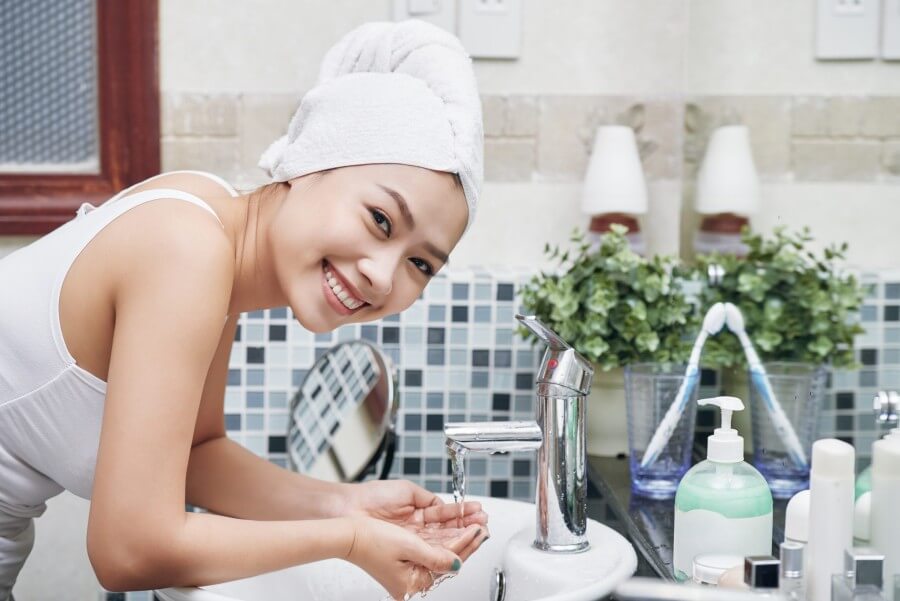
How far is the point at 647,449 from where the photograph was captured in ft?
4.41

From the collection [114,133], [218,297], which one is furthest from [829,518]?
[114,133]

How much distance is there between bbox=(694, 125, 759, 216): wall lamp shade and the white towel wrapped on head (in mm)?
605

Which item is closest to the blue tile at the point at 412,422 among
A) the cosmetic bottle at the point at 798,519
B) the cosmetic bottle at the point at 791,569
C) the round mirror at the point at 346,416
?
the round mirror at the point at 346,416

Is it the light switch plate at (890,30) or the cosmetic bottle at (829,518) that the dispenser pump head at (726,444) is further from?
the light switch plate at (890,30)

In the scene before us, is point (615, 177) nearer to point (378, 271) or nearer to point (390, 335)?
point (390, 335)

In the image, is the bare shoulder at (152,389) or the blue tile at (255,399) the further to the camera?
the blue tile at (255,399)

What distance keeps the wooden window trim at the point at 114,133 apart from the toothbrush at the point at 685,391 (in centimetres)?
88

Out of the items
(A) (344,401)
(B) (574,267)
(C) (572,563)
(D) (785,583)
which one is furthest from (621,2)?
(D) (785,583)

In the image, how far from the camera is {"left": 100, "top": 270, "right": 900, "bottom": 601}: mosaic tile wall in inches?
62.8

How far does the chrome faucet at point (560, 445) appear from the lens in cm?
105

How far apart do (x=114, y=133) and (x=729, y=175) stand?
971 mm

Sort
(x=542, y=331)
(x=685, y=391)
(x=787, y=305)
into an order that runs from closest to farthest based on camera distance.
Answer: (x=542, y=331)
(x=685, y=391)
(x=787, y=305)

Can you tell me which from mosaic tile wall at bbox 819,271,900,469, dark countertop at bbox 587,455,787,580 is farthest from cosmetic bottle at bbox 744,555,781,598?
mosaic tile wall at bbox 819,271,900,469

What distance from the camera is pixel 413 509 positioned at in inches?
46.0
